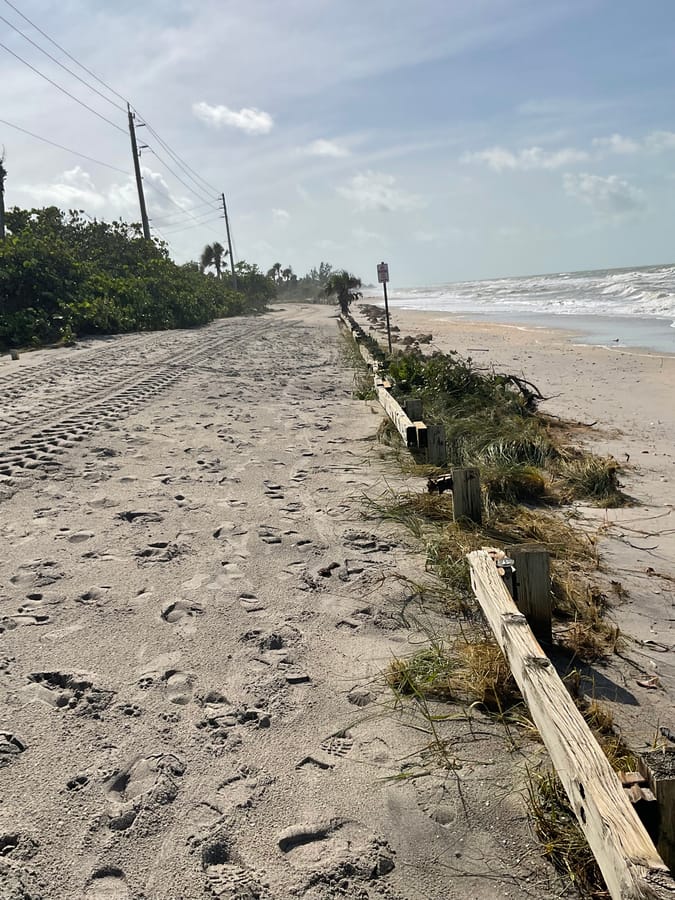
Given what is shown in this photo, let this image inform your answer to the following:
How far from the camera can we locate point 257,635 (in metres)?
3.36

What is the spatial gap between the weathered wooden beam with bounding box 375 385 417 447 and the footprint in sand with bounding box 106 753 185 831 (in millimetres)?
3974

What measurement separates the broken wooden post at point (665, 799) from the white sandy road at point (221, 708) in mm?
341

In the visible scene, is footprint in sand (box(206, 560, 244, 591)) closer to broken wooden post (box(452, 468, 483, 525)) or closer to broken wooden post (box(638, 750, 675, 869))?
broken wooden post (box(452, 468, 483, 525))

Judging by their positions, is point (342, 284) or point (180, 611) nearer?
point (180, 611)

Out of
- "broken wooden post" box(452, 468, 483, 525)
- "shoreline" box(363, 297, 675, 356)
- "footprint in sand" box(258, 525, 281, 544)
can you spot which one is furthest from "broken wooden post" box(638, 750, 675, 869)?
"shoreline" box(363, 297, 675, 356)

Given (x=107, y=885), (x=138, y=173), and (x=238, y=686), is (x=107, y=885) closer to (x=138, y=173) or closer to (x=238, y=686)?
(x=238, y=686)

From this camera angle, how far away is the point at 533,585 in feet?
10.2

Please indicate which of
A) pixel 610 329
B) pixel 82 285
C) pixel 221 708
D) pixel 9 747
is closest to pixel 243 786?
pixel 221 708

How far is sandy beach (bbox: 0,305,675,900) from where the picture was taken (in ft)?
6.84

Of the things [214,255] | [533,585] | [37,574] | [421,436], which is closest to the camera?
[533,585]

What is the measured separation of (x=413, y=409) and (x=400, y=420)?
215 mm

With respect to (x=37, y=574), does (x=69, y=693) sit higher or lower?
lower

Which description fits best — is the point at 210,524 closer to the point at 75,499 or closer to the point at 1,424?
the point at 75,499

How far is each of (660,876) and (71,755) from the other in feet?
6.38
